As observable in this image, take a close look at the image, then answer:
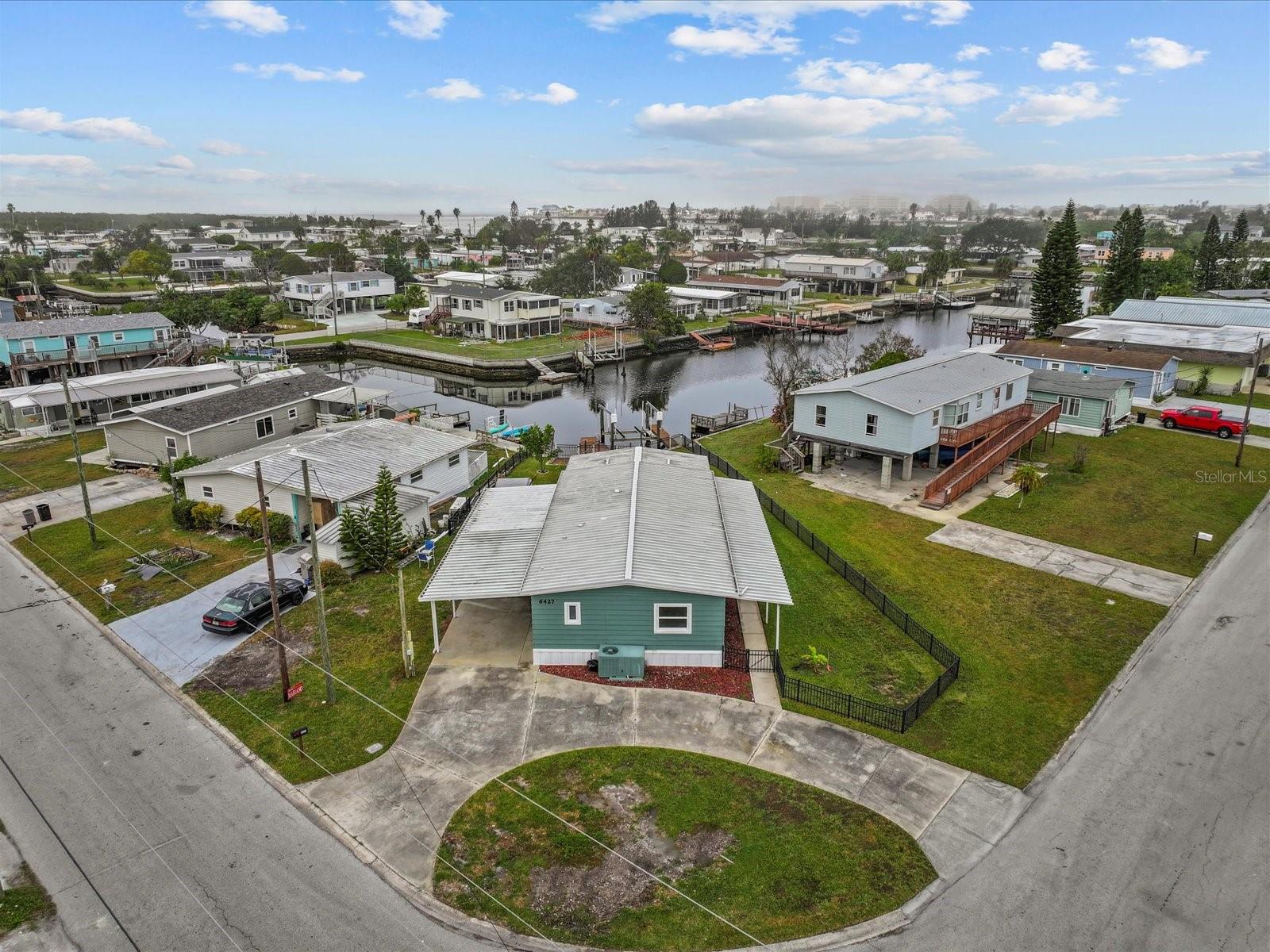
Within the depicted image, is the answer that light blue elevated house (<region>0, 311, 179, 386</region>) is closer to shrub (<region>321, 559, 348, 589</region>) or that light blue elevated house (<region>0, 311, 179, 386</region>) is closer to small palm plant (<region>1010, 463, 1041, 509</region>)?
shrub (<region>321, 559, 348, 589</region>)

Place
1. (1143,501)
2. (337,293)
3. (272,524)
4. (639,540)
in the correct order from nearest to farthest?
(639,540), (272,524), (1143,501), (337,293)

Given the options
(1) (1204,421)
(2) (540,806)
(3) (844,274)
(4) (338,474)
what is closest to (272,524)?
(4) (338,474)

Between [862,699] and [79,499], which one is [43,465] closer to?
[79,499]

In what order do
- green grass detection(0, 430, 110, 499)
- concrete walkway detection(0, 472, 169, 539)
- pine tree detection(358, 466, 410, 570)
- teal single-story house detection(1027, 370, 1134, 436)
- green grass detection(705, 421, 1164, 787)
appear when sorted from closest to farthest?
green grass detection(705, 421, 1164, 787) → pine tree detection(358, 466, 410, 570) → concrete walkway detection(0, 472, 169, 539) → green grass detection(0, 430, 110, 499) → teal single-story house detection(1027, 370, 1134, 436)

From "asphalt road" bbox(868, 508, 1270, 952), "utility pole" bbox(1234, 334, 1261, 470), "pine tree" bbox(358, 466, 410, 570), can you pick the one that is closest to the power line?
"asphalt road" bbox(868, 508, 1270, 952)

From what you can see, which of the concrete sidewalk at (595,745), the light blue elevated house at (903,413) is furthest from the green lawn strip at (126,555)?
the light blue elevated house at (903,413)

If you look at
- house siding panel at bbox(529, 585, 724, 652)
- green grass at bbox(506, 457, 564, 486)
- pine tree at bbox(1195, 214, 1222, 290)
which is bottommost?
green grass at bbox(506, 457, 564, 486)

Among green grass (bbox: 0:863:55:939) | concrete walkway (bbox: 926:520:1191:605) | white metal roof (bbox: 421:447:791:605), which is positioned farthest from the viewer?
concrete walkway (bbox: 926:520:1191:605)
